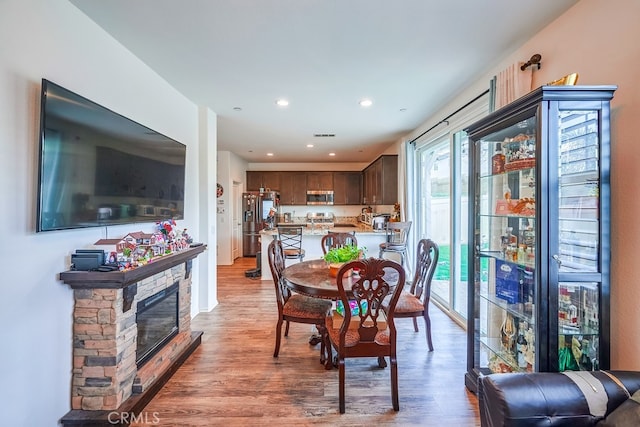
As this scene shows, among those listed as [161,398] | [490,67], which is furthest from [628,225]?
[161,398]

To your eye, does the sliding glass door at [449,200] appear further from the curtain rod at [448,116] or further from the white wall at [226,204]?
the white wall at [226,204]

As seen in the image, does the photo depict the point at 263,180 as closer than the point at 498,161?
No

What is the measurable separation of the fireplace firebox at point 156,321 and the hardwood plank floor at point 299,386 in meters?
0.31

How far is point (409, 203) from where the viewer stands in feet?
16.0

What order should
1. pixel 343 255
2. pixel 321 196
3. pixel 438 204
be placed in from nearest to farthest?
pixel 343 255 → pixel 438 204 → pixel 321 196

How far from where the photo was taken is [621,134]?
1.55 meters

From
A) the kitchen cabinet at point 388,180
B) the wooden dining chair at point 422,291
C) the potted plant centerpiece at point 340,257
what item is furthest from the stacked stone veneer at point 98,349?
the kitchen cabinet at point 388,180

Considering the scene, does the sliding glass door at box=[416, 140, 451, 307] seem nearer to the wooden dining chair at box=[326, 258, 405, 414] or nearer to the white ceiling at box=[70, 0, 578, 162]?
the white ceiling at box=[70, 0, 578, 162]

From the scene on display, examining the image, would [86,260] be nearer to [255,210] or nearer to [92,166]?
[92,166]

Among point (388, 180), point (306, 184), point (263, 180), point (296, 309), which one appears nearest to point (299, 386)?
point (296, 309)

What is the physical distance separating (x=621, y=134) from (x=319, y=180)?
22.6 ft

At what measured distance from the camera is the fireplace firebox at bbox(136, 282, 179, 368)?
2203 mm

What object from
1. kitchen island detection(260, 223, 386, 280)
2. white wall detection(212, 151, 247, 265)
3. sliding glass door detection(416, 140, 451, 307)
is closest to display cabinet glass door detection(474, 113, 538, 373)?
sliding glass door detection(416, 140, 451, 307)

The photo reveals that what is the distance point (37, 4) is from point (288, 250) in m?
4.04
